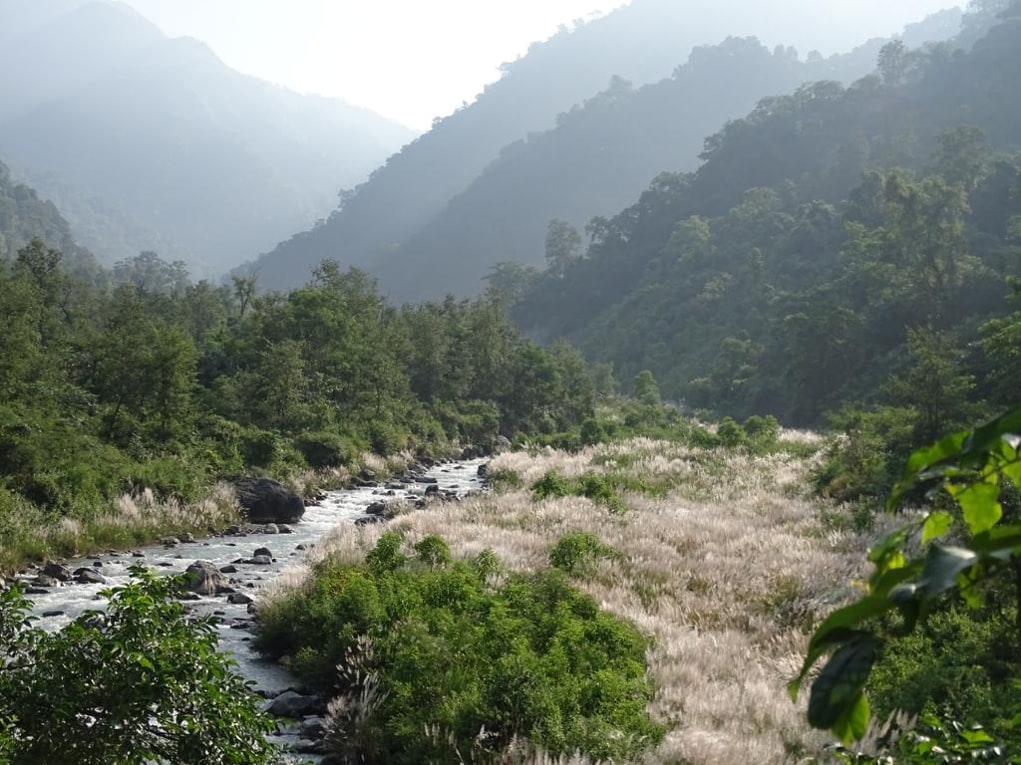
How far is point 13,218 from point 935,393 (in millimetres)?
183765

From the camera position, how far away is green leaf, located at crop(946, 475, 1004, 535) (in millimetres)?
1099

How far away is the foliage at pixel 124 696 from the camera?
14.5 ft

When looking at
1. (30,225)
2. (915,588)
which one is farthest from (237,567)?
(30,225)

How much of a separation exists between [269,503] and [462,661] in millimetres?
15657

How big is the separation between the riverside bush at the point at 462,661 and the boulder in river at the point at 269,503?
1095cm

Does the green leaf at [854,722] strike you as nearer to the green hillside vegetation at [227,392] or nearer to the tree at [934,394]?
the green hillside vegetation at [227,392]

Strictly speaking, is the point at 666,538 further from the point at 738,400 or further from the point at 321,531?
the point at 738,400

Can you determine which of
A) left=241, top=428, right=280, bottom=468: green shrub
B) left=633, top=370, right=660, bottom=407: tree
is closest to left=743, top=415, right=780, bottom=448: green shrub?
left=241, top=428, right=280, bottom=468: green shrub

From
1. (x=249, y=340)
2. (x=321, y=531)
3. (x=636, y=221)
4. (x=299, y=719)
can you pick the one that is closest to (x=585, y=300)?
(x=636, y=221)

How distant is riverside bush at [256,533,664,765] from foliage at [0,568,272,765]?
2.41 meters

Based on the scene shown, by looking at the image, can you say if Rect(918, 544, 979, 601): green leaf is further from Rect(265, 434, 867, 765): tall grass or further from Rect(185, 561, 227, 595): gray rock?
Rect(185, 561, 227, 595): gray rock

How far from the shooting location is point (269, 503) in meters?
21.9

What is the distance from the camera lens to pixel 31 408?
19.9 m

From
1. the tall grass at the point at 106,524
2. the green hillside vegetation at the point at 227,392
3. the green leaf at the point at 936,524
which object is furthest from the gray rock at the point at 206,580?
the green leaf at the point at 936,524
